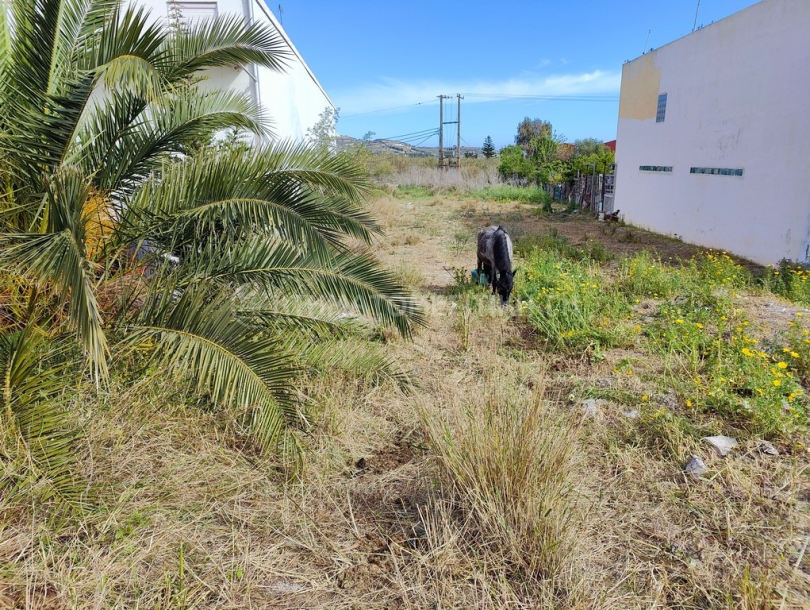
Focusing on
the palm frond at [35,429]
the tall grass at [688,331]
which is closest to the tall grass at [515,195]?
the tall grass at [688,331]

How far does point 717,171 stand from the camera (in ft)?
33.7

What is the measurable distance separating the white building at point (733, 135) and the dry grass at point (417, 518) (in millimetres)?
7663

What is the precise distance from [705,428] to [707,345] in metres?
1.60

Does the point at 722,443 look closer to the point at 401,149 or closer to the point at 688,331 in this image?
the point at 688,331

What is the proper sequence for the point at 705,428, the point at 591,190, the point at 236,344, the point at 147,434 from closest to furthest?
the point at 236,344 → the point at 147,434 → the point at 705,428 → the point at 591,190

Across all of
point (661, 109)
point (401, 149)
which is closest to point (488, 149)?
point (401, 149)

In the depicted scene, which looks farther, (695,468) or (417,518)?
(695,468)

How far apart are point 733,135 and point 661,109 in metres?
3.40

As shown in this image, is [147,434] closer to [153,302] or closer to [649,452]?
[153,302]

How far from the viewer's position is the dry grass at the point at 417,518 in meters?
1.98

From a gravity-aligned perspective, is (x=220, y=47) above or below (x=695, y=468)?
above

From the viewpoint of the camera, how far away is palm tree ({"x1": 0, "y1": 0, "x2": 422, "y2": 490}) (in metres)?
2.42

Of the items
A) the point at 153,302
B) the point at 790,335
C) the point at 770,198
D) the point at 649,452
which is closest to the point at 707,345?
the point at 790,335

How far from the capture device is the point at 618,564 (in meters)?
2.13
